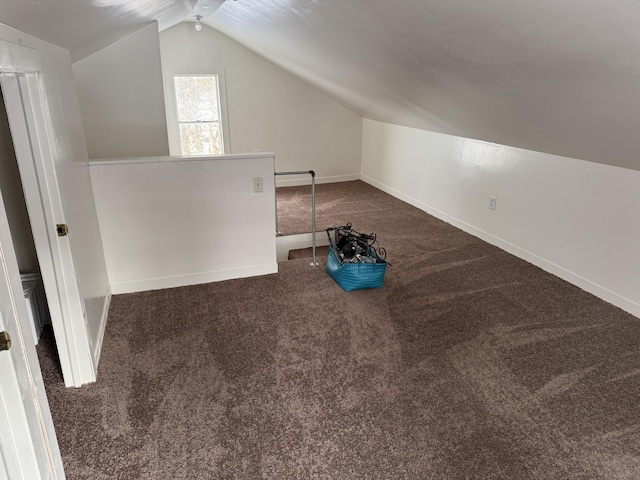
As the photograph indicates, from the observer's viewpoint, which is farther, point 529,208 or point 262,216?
point 529,208

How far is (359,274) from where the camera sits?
3.15 meters

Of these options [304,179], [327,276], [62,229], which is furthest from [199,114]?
[62,229]

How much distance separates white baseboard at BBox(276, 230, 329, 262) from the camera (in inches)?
176

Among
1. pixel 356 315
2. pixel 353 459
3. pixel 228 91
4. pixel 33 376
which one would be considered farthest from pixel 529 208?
pixel 228 91

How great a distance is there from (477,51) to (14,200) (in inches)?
107

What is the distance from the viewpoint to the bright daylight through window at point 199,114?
233 inches

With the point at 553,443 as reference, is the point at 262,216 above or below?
above

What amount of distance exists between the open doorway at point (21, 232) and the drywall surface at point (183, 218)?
438mm

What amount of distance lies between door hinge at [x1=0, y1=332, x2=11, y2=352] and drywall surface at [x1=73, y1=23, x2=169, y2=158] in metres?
2.95

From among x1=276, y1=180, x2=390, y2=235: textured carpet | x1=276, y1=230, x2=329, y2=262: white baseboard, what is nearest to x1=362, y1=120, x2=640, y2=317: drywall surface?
x1=276, y1=180, x2=390, y2=235: textured carpet

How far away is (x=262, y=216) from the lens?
3336mm

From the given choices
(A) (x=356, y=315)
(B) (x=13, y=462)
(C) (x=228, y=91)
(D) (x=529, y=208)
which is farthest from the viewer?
(C) (x=228, y=91)

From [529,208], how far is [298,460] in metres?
2.94

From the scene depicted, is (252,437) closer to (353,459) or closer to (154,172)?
(353,459)
